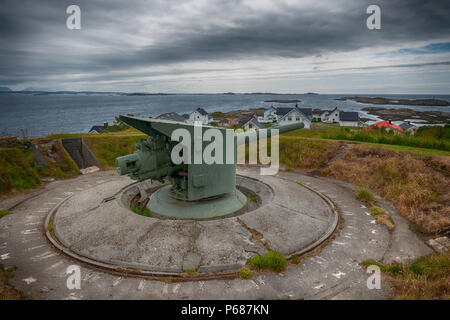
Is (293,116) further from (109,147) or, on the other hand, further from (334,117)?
(109,147)

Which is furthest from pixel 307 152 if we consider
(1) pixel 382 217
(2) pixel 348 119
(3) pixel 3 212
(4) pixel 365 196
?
(2) pixel 348 119

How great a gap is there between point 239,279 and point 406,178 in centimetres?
1010

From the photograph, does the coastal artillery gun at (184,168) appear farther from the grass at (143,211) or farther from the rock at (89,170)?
the rock at (89,170)

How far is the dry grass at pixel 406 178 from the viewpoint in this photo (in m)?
9.40

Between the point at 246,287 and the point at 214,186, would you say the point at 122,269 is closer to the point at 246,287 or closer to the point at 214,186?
the point at 246,287

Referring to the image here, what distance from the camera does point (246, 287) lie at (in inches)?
232

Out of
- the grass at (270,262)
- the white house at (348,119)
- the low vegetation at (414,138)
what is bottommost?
the grass at (270,262)

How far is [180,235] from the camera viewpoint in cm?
750

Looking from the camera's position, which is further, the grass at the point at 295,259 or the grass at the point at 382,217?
the grass at the point at 382,217

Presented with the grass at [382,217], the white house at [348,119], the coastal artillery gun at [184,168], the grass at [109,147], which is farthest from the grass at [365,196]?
the white house at [348,119]

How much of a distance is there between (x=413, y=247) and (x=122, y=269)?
8183 millimetres

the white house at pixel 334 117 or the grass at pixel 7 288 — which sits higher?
the white house at pixel 334 117

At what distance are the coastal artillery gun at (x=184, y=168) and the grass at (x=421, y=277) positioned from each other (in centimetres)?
507

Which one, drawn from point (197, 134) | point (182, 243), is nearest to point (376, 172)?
point (197, 134)
